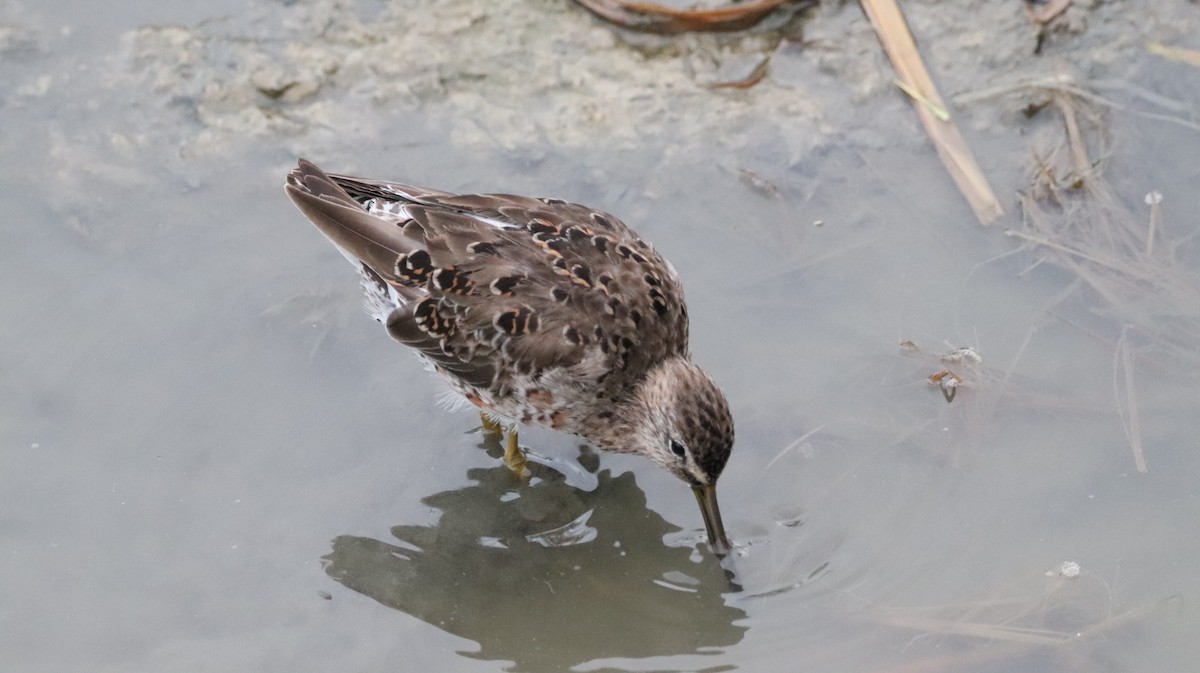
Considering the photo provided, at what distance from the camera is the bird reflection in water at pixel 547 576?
14.9 ft

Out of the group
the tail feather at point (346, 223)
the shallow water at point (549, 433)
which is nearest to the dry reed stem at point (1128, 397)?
the shallow water at point (549, 433)

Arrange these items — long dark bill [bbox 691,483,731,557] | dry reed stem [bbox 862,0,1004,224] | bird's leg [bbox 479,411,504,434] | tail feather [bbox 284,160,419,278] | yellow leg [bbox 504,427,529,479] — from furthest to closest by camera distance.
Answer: dry reed stem [bbox 862,0,1004,224] → bird's leg [bbox 479,411,504,434] → yellow leg [bbox 504,427,529,479] → tail feather [bbox 284,160,419,278] → long dark bill [bbox 691,483,731,557]

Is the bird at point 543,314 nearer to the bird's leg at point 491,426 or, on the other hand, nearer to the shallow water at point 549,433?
the bird's leg at point 491,426

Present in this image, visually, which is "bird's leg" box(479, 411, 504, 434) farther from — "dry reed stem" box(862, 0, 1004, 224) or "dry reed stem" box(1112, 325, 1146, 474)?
"dry reed stem" box(1112, 325, 1146, 474)

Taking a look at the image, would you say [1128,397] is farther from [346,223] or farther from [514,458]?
[346,223]

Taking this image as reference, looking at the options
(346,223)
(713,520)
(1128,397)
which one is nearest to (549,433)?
(713,520)

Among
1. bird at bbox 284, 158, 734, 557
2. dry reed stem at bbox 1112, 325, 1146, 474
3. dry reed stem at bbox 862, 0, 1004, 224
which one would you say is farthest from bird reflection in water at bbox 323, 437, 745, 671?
dry reed stem at bbox 862, 0, 1004, 224

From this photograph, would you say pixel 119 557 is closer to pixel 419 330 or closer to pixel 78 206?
pixel 419 330

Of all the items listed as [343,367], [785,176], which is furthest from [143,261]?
[785,176]

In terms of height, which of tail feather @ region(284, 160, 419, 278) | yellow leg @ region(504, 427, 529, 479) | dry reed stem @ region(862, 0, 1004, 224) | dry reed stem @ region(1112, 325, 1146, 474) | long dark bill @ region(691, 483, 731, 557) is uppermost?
tail feather @ region(284, 160, 419, 278)

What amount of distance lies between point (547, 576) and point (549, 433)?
98 centimetres

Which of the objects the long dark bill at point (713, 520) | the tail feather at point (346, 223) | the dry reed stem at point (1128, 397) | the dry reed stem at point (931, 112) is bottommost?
the dry reed stem at point (1128, 397)

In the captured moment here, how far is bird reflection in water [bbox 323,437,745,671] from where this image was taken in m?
4.53

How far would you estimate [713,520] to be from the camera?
477 cm
